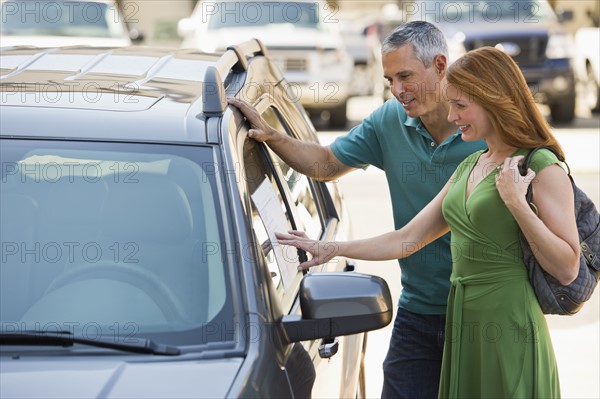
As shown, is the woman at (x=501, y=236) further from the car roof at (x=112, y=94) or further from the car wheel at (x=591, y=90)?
the car wheel at (x=591, y=90)

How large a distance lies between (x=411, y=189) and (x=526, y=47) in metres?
12.9

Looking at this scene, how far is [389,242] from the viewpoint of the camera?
366 centimetres

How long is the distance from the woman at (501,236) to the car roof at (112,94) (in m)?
0.75

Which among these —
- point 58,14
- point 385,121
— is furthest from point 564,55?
point 385,121

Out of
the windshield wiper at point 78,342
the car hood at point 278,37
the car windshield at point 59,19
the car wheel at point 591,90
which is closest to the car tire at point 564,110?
the car wheel at point 591,90

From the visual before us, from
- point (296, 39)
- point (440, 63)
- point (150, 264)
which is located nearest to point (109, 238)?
point (150, 264)

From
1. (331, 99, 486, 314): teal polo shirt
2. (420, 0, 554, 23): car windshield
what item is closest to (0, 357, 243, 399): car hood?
(331, 99, 486, 314): teal polo shirt

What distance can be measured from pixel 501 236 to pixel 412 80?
0.77 meters

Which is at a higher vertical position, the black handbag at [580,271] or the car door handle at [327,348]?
the black handbag at [580,271]

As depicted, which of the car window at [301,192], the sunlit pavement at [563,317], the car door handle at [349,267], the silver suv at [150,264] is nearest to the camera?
the silver suv at [150,264]

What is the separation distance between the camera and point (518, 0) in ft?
56.1

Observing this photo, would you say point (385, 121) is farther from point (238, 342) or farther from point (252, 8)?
point (252, 8)

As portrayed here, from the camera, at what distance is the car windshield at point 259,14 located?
16406 millimetres

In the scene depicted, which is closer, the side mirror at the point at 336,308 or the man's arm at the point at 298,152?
the side mirror at the point at 336,308
